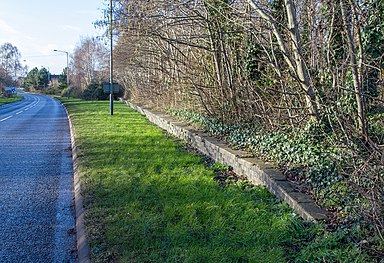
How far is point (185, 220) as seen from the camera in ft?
15.4

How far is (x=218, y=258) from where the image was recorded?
3.72 metres

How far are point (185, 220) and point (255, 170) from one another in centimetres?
221

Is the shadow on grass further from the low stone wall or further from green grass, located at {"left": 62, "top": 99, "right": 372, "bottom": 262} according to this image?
the low stone wall

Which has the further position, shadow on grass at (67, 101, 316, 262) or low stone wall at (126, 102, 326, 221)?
low stone wall at (126, 102, 326, 221)

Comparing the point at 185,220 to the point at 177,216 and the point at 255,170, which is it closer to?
the point at 177,216

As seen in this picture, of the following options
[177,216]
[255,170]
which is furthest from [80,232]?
[255,170]

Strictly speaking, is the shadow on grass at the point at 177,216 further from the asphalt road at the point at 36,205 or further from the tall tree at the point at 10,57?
the tall tree at the point at 10,57

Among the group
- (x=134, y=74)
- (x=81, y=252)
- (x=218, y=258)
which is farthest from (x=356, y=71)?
(x=134, y=74)

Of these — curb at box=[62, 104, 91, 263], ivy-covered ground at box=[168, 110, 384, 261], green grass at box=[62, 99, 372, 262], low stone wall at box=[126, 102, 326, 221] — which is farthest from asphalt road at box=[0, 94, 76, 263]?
ivy-covered ground at box=[168, 110, 384, 261]

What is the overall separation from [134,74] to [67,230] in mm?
24542

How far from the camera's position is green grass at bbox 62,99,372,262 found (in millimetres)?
3822

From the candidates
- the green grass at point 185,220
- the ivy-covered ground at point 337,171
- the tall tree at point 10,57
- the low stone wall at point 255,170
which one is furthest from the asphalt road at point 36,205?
the tall tree at point 10,57

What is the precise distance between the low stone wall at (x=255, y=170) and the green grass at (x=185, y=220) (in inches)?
6.0

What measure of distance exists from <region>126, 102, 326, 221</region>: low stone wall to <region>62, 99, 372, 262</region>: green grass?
0.15 meters
